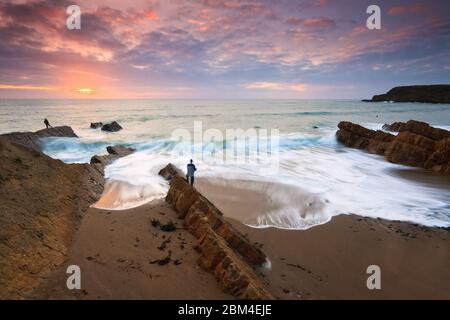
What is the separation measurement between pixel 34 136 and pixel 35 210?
18047 millimetres

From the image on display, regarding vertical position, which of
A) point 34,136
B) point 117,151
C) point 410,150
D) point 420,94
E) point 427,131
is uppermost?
point 420,94

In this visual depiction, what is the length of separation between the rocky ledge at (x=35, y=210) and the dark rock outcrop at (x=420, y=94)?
128 m

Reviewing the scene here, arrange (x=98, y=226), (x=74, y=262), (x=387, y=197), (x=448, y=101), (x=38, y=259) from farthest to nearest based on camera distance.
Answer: (x=448, y=101) < (x=387, y=197) < (x=98, y=226) < (x=74, y=262) < (x=38, y=259)

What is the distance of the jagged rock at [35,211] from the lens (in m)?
5.14

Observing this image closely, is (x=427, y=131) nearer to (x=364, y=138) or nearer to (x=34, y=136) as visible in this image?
(x=364, y=138)

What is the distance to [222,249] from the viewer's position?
5770 mm

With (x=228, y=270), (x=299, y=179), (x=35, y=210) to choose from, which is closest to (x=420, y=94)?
(x=299, y=179)

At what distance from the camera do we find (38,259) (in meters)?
5.57

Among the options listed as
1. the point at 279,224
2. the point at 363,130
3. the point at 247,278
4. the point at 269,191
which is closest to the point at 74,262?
the point at 247,278

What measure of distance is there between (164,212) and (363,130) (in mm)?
20652

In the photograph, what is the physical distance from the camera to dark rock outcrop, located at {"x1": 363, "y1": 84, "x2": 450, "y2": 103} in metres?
106

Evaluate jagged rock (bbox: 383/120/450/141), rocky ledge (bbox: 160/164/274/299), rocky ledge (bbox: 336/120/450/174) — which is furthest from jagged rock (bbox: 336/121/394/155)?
rocky ledge (bbox: 160/164/274/299)

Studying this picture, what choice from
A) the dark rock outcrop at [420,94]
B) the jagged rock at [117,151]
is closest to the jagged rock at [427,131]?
the jagged rock at [117,151]
